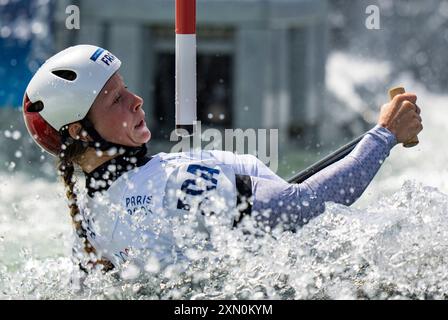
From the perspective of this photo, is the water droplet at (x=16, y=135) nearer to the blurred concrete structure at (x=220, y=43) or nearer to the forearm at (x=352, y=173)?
the blurred concrete structure at (x=220, y=43)

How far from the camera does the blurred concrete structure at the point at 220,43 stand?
316 inches

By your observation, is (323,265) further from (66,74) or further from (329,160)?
(66,74)

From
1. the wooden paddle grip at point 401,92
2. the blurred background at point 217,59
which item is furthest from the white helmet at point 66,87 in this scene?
the blurred background at point 217,59

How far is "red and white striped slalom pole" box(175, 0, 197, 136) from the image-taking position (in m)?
3.28

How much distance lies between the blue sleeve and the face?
36cm

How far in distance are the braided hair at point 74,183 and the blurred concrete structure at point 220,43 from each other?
4.94 metres

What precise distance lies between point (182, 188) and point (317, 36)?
20.3 feet

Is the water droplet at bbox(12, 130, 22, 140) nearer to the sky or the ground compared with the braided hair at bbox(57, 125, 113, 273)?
nearer to the ground

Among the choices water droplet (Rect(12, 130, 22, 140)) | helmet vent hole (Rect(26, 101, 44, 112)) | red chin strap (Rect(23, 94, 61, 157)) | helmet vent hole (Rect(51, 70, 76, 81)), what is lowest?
water droplet (Rect(12, 130, 22, 140))

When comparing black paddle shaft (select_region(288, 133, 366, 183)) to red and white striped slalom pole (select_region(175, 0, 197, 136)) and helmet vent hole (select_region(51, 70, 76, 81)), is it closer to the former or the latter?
red and white striped slalom pole (select_region(175, 0, 197, 136))

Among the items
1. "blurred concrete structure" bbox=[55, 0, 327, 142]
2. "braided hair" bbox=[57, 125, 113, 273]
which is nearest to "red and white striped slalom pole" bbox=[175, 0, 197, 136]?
"braided hair" bbox=[57, 125, 113, 273]

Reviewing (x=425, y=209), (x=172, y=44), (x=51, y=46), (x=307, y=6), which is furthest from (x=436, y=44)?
(x=425, y=209)

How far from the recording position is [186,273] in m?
2.88
